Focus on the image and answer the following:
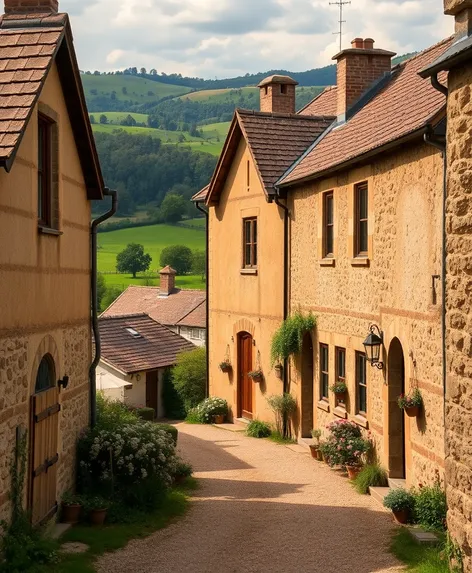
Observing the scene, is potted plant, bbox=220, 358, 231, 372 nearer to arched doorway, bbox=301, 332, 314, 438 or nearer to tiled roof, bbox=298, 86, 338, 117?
arched doorway, bbox=301, 332, 314, 438

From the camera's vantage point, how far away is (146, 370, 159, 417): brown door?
1286 inches

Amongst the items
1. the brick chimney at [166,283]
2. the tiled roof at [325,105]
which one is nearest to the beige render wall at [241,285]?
the tiled roof at [325,105]

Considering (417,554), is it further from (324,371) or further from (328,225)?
(328,225)

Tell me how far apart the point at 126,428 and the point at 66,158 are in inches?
179

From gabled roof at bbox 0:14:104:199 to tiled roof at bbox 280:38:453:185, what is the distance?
5.18 metres

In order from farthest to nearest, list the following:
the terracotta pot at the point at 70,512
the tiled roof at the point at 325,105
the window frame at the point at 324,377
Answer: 1. the tiled roof at the point at 325,105
2. the window frame at the point at 324,377
3. the terracotta pot at the point at 70,512

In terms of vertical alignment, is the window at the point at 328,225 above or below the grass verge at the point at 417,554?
above

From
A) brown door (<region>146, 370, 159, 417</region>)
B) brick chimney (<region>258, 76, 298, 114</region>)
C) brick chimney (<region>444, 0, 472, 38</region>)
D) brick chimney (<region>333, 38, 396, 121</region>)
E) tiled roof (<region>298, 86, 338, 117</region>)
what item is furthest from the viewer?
brown door (<region>146, 370, 159, 417</region>)

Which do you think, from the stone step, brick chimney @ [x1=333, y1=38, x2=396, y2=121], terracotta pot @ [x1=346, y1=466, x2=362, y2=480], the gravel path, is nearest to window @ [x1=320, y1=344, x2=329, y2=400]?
the gravel path

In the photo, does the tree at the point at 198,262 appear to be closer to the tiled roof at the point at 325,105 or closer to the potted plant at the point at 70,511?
the tiled roof at the point at 325,105

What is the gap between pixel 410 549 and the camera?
479 inches

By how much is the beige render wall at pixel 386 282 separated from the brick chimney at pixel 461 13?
4415mm

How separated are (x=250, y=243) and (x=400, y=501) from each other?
11781mm

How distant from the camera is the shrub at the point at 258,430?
22.7m
